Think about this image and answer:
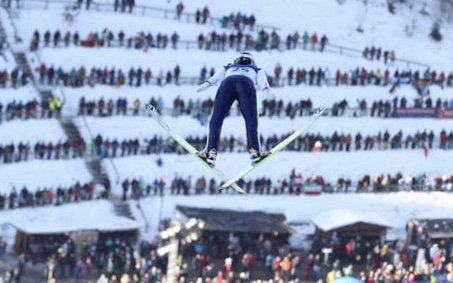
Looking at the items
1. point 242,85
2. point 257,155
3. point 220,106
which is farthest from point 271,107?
point 242,85

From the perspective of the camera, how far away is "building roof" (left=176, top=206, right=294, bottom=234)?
39.2 m

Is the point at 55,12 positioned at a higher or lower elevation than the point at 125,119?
higher

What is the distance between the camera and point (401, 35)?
61656 mm

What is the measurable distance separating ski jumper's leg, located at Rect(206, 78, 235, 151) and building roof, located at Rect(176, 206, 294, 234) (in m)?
20.7

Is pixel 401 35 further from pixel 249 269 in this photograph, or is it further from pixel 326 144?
pixel 249 269

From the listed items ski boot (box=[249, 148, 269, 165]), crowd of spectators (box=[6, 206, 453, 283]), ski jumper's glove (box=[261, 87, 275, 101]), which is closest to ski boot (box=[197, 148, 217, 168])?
ski boot (box=[249, 148, 269, 165])

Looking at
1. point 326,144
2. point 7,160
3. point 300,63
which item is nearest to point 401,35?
point 300,63

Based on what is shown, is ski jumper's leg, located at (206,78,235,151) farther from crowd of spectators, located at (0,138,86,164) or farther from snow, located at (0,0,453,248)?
crowd of spectators, located at (0,138,86,164)

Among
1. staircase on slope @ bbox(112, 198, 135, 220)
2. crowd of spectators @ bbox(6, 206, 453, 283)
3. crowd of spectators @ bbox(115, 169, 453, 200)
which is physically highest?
crowd of spectators @ bbox(115, 169, 453, 200)

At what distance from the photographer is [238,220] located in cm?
4012

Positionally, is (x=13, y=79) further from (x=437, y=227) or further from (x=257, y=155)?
(x=257, y=155)

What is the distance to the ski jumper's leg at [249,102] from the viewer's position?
58.1 feet

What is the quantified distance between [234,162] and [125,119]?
4.25 m

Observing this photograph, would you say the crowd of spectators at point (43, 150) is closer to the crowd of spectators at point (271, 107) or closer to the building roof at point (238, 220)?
the crowd of spectators at point (271, 107)
